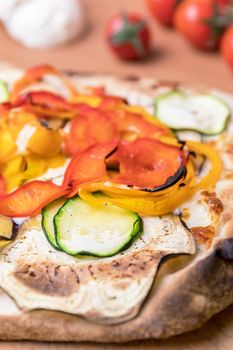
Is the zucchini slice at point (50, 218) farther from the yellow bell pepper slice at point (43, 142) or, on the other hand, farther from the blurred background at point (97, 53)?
the blurred background at point (97, 53)

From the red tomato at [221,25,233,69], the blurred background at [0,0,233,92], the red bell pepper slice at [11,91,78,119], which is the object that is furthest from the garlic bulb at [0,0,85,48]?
the red bell pepper slice at [11,91,78,119]

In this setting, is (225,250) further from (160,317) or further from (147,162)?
(147,162)

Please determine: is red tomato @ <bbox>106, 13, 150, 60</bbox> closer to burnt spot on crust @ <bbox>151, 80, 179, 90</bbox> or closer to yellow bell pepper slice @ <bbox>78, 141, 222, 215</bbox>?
burnt spot on crust @ <bbox>151, 80, 179, 90</bbox>

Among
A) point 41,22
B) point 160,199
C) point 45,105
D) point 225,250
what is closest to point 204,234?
point 225,250

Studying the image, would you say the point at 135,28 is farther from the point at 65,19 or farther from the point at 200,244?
the point at 200,244

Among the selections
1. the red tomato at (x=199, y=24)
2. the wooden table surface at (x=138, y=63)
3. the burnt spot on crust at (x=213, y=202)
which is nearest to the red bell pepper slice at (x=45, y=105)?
the burnt spot on crust at (x=213, y=202)

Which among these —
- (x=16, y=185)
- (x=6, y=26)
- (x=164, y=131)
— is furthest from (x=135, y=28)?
(x=16, y=185)
